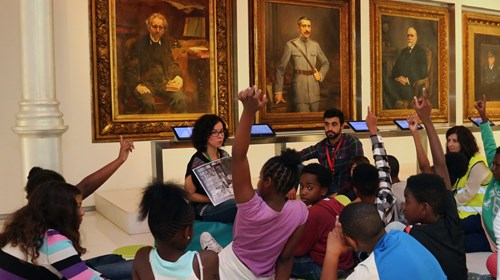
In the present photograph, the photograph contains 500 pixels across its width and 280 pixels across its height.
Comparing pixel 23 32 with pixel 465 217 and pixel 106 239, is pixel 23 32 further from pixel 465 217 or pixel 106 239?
pixel 465 217

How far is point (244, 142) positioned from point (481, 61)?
1350cm

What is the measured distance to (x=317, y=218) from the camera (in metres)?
4.31

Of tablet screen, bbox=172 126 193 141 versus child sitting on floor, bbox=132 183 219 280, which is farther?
tablet screen, bbox=172 126 193 141

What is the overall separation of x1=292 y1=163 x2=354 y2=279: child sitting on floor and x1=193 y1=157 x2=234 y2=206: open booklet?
1.03m

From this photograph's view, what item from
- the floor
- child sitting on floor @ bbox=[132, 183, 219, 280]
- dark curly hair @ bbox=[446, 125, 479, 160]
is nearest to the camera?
child sitting on floor @ bbox=[132, 183, 219, 280]

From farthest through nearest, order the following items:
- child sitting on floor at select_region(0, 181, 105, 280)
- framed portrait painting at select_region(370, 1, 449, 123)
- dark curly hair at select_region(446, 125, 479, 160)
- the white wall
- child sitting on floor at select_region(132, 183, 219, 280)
Result: framed portrait painting at select_region(370, 1, 449, 123) → the white wall → dark curly hair at select_region(446, 125, 479, 160) → child sitting on floor at select_region(0, 181, 105, 280) → child sitting on floor at select_region(132, 183, 219, 280)

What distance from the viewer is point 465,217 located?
18.2 ft

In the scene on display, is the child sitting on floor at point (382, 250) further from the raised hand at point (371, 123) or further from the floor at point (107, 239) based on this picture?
the floor at point (107, 239)

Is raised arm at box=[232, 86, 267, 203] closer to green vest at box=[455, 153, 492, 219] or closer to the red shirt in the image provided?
the red shirt

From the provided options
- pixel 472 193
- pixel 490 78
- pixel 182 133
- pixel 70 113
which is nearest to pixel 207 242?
pixel 182 133

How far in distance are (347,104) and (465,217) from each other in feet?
23.6

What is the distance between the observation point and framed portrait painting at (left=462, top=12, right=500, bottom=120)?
14539 millimetres

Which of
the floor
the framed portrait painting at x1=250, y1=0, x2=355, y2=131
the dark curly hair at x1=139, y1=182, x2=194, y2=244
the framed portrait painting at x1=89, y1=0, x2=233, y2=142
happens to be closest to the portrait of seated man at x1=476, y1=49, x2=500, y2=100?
the framed portrait painting at x1=250, y1=0, x2=355, y2=131

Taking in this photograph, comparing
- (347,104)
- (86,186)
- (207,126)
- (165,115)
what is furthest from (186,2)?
(86,186)
